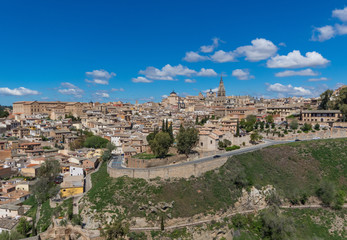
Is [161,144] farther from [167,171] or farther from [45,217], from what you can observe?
[45,217]

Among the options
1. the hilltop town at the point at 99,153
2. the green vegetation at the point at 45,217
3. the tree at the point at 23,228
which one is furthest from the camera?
the hilltop town at the point at 99,153

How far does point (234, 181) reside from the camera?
120 feet

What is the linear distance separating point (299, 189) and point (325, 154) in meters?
11.3

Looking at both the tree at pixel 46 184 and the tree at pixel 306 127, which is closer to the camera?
the tree at pixel 46 184

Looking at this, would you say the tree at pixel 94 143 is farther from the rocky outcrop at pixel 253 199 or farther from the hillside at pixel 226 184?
the rocky outcrop at pixel 253 199

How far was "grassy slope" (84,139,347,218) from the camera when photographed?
32.6 m

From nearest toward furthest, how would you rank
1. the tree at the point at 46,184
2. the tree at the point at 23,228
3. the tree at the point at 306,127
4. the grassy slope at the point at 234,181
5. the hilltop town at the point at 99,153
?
the tree at the point at 23,228
the grassy slope at the point at 234,181
the hilltop town at the point at 99,153
the tree at the point at 46,184
the tree at the point at 306,127

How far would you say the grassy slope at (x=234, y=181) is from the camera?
107ft

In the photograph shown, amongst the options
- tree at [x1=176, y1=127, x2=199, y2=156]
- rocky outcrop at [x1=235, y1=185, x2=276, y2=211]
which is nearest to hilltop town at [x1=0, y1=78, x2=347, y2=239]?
tree at [x1=176, y1=127, x2=199, y2=156]

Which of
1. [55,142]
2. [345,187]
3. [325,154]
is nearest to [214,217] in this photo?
[345,187]

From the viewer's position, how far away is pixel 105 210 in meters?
31.1

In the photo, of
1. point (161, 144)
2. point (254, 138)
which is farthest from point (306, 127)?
point (161, 144)

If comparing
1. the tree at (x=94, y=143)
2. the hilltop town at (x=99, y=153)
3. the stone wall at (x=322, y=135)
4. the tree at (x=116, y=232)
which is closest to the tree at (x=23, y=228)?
the hilltop town at (x=99, y=153)

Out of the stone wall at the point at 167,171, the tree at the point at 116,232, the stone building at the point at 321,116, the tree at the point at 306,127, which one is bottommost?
the tree at the point at 116,232
